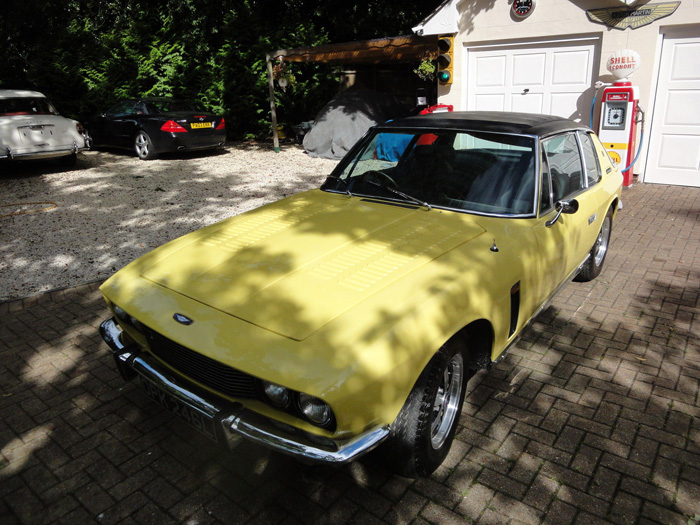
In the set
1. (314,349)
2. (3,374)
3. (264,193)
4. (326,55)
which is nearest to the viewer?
(314,349)

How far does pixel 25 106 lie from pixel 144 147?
8.78 feet

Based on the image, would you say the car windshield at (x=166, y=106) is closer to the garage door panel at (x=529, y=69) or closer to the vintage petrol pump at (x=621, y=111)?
the garage door panel at (x=529, y=69)

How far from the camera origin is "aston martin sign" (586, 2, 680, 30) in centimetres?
834

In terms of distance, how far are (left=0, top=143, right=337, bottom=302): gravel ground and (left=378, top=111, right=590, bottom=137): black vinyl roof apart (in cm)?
392

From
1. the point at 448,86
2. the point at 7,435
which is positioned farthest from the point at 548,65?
the point at 7,435

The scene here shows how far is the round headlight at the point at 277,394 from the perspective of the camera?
87.7 inches

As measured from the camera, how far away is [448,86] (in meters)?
11.0

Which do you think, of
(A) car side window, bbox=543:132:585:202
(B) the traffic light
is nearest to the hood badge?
(A) car side window, bbox=543:132:585:202

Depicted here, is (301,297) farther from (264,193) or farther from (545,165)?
(264,193)

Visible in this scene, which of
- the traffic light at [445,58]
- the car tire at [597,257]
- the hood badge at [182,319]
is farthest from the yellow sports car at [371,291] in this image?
the traffic light at [445,58]

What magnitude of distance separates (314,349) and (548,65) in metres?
9.40

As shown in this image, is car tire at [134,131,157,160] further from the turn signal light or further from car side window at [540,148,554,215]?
car side window at [540,148,554,215]

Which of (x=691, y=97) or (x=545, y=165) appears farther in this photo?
(x=691, y=97)

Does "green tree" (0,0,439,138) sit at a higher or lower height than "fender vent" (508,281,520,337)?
higher
